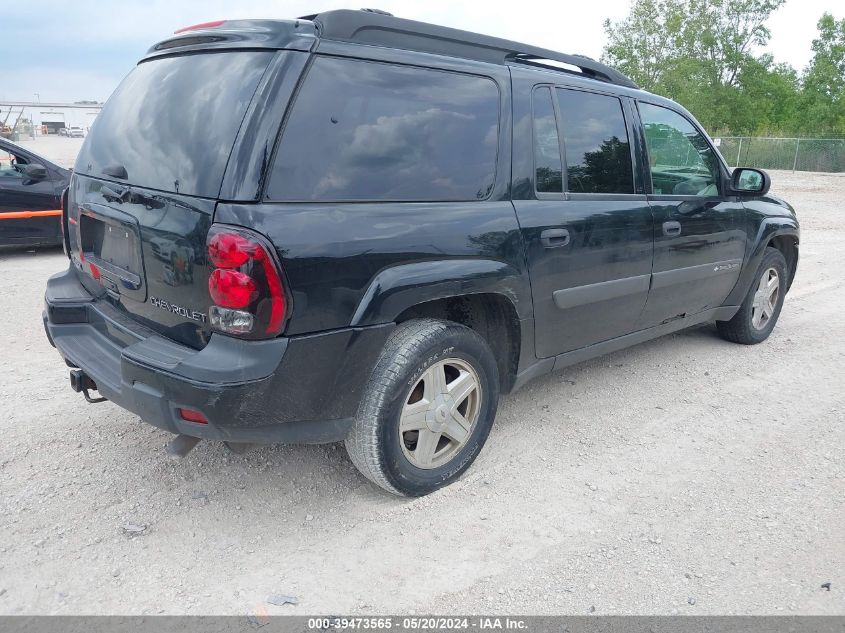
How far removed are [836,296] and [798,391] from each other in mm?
3272

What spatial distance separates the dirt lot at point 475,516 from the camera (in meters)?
2.45

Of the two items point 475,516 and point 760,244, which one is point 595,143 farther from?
point 475,516

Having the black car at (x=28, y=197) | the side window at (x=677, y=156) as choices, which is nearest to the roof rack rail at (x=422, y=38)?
the side window at (x=677, y=156)

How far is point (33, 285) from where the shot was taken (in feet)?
22.0

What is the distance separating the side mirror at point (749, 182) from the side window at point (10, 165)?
7.69 m

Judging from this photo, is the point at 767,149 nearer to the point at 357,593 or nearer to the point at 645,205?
the point at 645,205

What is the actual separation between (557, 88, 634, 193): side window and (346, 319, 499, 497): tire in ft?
3.74

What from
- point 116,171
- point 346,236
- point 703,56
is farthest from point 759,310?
point 703,56

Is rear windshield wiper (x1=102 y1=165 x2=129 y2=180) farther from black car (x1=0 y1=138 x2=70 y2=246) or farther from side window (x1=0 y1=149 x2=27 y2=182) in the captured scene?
side window (x1=0 y1=149 x2=27 y2=182)

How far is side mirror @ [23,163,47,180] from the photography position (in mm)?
7852

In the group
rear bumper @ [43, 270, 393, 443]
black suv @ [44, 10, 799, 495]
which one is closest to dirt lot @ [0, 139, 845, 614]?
black suv @ [44, 10, 799, 495]

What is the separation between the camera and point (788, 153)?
3319 centimetres

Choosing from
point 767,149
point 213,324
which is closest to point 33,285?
→ point 213,324

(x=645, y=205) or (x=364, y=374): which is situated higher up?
(x=645, y=205)
